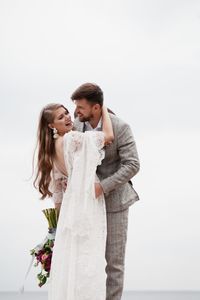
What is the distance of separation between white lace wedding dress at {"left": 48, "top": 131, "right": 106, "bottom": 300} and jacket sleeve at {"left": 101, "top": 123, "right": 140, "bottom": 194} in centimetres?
10

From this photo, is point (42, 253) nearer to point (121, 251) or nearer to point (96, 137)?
point (121, 251)

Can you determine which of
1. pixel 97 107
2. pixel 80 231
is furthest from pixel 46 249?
pixel 97 107

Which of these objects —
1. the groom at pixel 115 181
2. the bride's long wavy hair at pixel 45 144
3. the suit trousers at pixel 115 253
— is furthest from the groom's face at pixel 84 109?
the suit trousers at pixel 115 253

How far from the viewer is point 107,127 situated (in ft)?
15.4

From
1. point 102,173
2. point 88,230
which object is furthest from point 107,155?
point 88,230

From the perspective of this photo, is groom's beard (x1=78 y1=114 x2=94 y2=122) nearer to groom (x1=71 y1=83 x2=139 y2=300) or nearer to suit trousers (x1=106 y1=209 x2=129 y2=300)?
groom (x1=71 y1=83 x2=139 y2=300)

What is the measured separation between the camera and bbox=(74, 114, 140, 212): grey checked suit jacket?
4707 mm

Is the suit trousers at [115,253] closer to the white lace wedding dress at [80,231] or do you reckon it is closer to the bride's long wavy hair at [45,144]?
the white lace wedding dress at [80,231]

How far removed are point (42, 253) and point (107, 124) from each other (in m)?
0.93

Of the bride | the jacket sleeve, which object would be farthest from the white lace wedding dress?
the jacket sleeve

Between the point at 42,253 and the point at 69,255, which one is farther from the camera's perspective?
the point at 42,253

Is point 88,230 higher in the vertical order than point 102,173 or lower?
lower

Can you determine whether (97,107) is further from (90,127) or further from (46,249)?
(46,249)

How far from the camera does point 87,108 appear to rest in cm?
467
